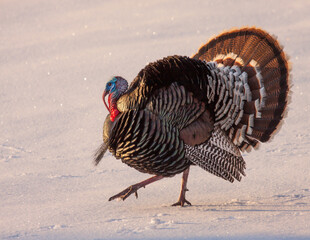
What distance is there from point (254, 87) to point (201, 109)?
0.59 metres

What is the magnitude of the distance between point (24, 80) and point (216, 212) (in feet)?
15.3

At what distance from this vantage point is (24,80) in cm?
894

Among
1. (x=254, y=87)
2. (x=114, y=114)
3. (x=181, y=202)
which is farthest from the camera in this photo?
(x=254, y=87)

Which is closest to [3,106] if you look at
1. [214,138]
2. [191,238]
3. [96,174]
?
[96,174]

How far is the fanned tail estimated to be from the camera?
541 centimetres

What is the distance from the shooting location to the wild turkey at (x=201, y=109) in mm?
4984

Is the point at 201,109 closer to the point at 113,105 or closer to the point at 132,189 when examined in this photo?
the point at 113,105

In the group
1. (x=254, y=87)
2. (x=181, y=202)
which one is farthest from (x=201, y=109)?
(x=181, y=202)

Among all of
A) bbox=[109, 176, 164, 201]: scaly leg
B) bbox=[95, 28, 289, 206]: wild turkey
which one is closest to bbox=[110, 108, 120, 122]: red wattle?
bbox=[95, 28, 289, 206]: wild turkey

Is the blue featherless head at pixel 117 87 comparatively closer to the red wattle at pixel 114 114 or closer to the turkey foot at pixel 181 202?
the red wattle at pixel 114 114

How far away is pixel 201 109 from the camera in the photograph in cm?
519

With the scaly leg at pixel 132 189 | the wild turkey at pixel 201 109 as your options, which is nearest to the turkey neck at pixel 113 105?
the wild turkey at pixel 201 109

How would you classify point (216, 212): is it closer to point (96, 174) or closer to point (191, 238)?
point (191, 238)

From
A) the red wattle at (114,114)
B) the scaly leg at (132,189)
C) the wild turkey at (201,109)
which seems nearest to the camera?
the wild turkey at (201,109)
